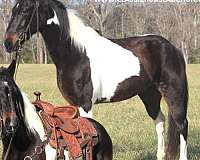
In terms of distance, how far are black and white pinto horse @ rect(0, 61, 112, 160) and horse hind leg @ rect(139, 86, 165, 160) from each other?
131 inches

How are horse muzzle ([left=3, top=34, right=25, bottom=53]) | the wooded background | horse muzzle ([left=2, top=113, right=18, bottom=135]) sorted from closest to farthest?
1. horse muzzle ([left=2, top=113, right=18, bottom=135])
2. horse muzzle ([left=3, top=34, right=25, bottom=53])
3. the wooded background

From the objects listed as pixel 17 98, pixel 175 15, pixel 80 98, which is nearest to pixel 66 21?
pixel 80 98

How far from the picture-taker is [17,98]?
3.35 meters

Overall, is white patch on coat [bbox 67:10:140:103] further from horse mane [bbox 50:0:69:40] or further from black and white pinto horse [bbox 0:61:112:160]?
black and white pinto horse [bbox 0:61:112:160]

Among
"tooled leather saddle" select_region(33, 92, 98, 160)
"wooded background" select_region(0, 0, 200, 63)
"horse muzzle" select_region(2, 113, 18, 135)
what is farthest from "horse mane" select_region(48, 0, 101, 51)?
"wooded background" select_region(0, 0, 200, 63)

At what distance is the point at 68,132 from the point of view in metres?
3.86

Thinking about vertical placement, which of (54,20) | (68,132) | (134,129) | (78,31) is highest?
(54,20)

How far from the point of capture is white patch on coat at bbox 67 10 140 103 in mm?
5918

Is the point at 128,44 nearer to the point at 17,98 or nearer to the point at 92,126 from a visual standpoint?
the point at 92,126

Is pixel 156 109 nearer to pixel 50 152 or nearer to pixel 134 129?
pixel 134 129

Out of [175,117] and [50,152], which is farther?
[175,117]

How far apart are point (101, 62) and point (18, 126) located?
2.79 metres

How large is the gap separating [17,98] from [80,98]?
2475 mm

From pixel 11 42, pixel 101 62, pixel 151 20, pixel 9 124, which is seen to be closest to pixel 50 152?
pixel 9 124
